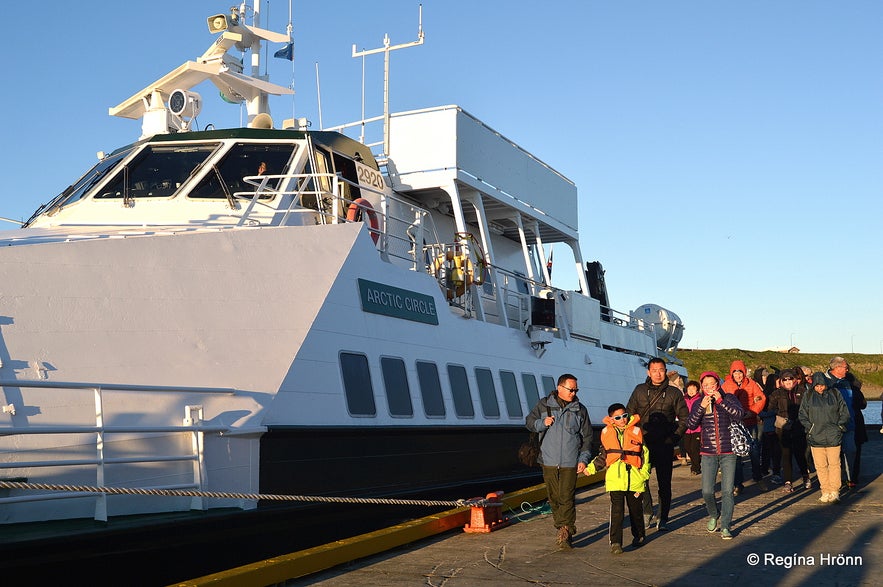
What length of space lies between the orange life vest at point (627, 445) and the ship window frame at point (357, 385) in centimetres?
259

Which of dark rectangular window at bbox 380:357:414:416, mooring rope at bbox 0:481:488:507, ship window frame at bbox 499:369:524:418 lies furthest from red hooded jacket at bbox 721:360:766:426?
mooring rope at bbox 0:481:488:507

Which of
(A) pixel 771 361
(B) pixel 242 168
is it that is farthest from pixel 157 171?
(A) pixel 771 361

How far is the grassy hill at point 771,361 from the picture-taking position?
247ft

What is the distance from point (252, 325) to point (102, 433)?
194 cm

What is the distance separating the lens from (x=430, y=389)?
36.5 feet

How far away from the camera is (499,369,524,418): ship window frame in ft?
43.6

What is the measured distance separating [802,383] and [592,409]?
12.5 ft

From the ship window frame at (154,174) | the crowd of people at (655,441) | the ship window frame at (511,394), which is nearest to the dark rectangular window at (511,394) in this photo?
the ship window frame at (511,394)

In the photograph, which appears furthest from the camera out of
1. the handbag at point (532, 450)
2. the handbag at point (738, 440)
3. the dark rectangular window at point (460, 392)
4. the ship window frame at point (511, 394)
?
the ship window frame at point (511, 394)

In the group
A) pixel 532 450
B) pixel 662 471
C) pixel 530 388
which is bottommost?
pixel 662 471

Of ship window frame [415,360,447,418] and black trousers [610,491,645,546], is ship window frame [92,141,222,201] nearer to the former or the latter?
ship window frame [415,360,447,418]

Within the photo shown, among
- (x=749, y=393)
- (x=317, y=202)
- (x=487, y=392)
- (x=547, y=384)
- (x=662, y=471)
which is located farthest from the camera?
(x=547, y=384)

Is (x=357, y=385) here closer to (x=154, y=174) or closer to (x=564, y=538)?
(x=564, y=538)

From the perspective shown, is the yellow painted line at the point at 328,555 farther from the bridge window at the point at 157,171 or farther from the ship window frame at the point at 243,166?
the bridge window at the point at 157,171
